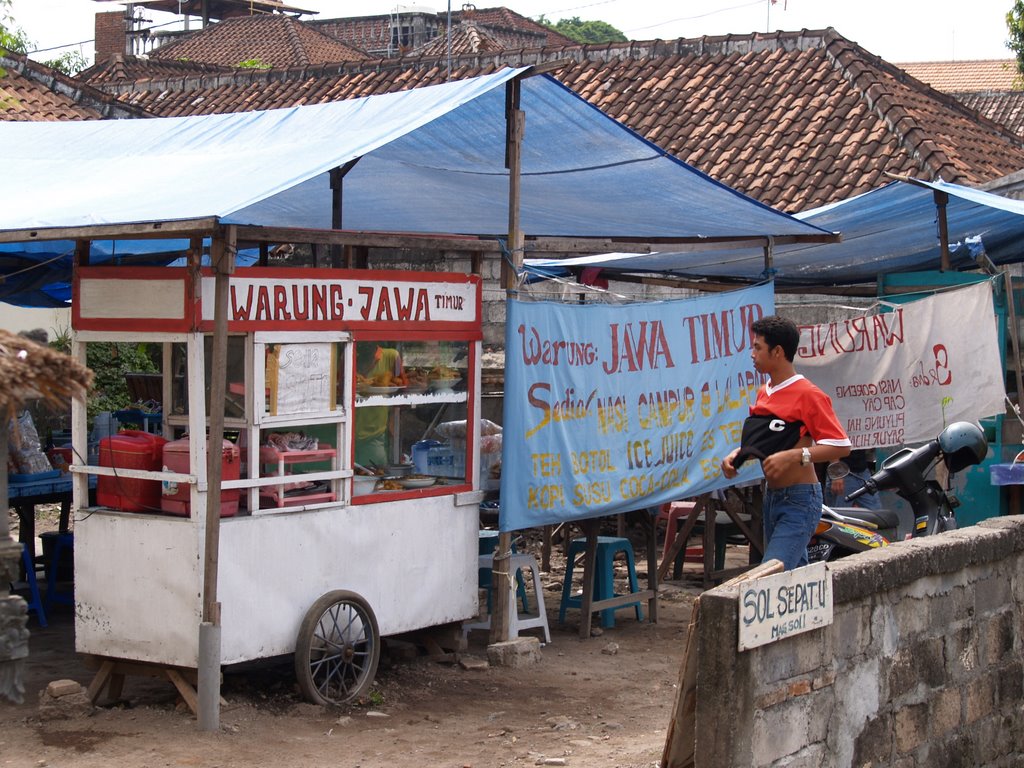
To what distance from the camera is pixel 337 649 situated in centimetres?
644

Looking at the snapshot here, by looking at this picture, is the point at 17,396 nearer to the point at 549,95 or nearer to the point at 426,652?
the point at 426,652

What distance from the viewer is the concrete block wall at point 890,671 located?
4.14 metres

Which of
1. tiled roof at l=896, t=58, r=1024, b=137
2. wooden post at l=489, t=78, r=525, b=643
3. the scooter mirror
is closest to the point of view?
wooden post at l=489, t=78, r=525, b=643

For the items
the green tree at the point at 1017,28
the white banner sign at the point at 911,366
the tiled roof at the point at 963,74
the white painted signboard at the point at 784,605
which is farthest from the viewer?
the tiled roof at the point at 963,74

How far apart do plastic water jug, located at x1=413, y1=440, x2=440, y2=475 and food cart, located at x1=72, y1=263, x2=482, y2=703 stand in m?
0.12

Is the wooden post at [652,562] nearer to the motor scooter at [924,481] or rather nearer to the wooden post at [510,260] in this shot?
the motor scooter at [924,481]

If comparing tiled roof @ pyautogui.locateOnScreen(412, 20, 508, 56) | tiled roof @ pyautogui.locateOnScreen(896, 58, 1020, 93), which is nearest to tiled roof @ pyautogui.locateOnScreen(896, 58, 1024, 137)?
tiled roof @ pyautogui.locateOnScreen(896, 58, 1020, 93)

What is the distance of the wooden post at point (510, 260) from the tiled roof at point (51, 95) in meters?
11.0

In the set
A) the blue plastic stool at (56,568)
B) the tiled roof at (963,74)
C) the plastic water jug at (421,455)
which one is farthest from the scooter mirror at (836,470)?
the tiled roof at (963,74)

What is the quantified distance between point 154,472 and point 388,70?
14362 millimetres

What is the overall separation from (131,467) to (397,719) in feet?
5.65

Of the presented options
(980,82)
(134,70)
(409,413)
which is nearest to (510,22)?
(134,70)

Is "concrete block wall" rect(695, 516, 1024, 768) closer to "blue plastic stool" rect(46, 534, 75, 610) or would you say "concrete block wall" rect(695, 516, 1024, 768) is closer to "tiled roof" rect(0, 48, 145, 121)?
"blue plastic stool" rect(46, 534, 75, 610)

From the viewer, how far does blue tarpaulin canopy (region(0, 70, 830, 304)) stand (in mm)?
6363
